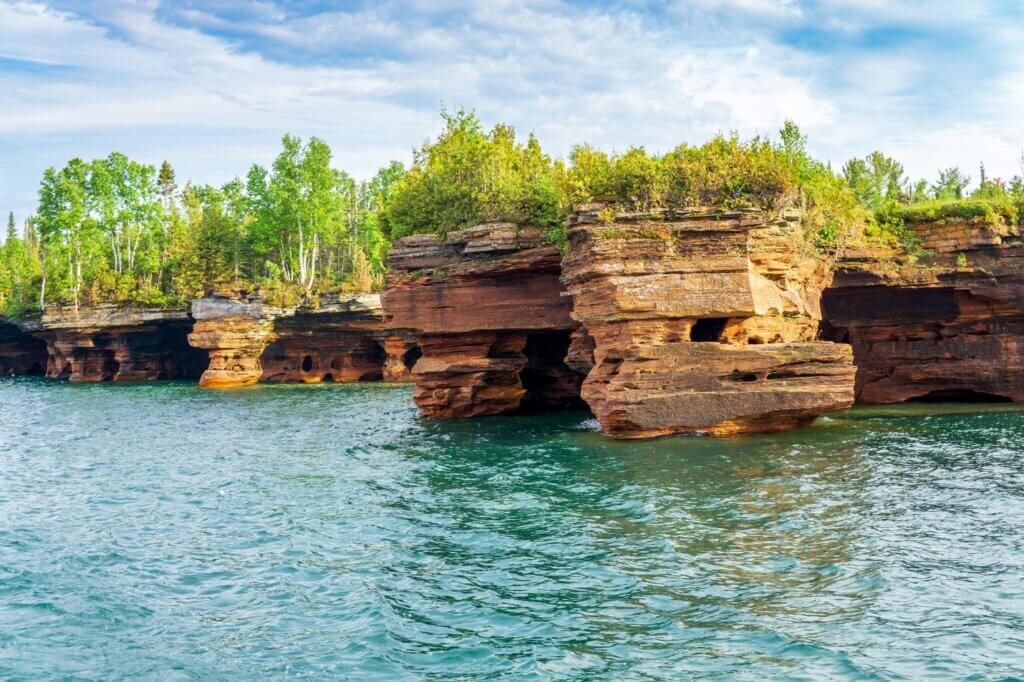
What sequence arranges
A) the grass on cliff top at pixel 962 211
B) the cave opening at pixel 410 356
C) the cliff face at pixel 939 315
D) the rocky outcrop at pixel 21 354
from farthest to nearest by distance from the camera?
the rocky outcrop at pixel 21 354
the cave opening at pixel 410 356
the grass on cliff top at pixel 962 211
the cliff face at pixel 939 315

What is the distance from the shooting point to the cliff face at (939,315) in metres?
30.0

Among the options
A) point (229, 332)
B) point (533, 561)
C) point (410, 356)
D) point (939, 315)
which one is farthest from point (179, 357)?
point (533, 561)

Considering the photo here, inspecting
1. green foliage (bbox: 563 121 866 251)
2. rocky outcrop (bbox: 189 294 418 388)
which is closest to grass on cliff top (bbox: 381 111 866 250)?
green foliage (bbox: 563 121 866 251)

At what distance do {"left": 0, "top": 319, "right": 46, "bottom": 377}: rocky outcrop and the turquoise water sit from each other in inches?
2604

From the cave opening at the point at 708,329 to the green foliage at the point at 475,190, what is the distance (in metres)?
5.95

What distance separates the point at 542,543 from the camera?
46.3 ft

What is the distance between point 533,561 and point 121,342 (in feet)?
198

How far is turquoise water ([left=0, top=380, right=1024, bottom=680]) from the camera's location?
32.3 ft

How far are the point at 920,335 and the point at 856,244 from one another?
16.2 ft

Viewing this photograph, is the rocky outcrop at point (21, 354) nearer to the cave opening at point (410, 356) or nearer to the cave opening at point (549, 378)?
the cave opening at point (410, 356)

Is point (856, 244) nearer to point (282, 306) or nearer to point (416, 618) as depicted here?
point (416, 618)

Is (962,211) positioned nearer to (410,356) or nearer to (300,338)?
(410,356)

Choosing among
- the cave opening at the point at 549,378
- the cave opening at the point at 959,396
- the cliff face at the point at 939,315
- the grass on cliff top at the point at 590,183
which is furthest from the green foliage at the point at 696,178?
the cave opening at the point at 959,396

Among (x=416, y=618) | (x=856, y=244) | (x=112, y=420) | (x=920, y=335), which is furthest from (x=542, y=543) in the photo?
(x=112, y=420)
